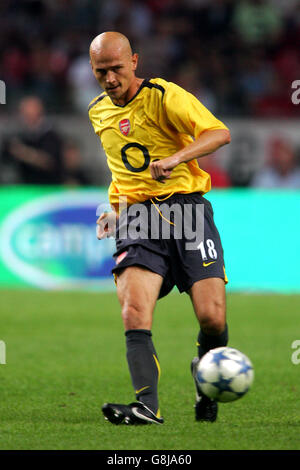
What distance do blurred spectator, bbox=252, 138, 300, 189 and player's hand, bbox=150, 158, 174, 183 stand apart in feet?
27.4

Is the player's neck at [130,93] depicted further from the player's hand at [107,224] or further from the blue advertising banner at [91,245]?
the blue advertising banner at [91,245]

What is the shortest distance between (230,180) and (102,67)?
9.02m

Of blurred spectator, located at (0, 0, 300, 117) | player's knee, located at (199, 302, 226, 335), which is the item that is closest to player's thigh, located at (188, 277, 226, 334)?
player's knee, located at (199, 302, 226, 335)

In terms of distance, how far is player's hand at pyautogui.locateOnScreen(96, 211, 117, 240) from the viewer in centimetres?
541

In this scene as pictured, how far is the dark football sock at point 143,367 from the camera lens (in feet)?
16.1

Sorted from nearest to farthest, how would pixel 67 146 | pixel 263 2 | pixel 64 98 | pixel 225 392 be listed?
pixel 225 392 → pixel 67 146 → pixel 64 98 → pixel 263 2

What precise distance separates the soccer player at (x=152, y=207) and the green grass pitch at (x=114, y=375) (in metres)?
0.35

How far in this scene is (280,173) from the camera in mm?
13133

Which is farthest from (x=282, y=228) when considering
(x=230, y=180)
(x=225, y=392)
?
(x=225, y=392)

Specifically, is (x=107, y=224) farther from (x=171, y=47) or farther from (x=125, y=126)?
(x=171, y=47)

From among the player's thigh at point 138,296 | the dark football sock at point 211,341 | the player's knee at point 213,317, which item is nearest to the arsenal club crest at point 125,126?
the player's thigh at point 138,296

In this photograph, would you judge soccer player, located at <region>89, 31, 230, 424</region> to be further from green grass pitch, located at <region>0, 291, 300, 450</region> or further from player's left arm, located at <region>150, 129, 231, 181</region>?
green grass pitch, located at <region>0, 291, 300, 450</region>

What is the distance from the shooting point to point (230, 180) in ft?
45.9
